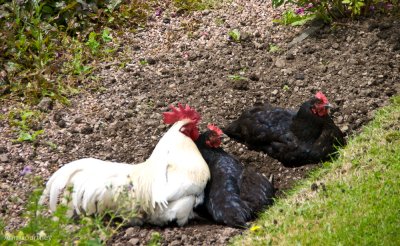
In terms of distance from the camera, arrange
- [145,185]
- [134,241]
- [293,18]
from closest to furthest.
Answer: [134,241] < [145,185] < [293,18]

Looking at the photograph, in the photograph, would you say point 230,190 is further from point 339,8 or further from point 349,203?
point 339,8

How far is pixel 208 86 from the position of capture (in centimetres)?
765

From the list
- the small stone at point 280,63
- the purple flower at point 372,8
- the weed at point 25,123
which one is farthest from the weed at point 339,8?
the weed at point 25,123

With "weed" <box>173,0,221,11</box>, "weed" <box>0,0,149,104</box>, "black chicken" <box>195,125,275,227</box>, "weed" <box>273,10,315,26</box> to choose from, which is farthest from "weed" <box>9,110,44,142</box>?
"weed" <box>273,10,315,26</box>

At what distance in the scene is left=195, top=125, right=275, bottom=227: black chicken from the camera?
19.1 feet

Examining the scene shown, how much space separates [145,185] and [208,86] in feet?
6.68

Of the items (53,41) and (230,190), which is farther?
(53,41)

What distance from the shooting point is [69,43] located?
27.7 feet

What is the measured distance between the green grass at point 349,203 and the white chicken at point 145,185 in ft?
1.86

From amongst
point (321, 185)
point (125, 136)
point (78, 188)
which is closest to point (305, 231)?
point (321, 185)

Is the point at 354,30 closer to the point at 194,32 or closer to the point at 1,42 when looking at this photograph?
the point at 194,32

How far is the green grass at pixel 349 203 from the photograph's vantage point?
533 centimetres

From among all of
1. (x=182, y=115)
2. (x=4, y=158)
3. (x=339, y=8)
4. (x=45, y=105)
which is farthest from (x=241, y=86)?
(x=4, y=158)

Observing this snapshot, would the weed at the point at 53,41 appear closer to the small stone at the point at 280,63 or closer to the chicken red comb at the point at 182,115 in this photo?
the chicken red comb at the point at 182,115
